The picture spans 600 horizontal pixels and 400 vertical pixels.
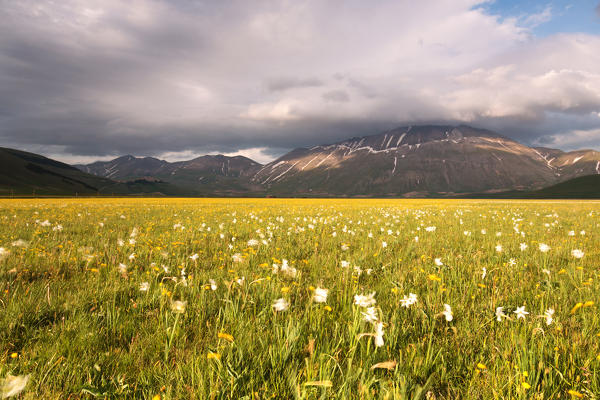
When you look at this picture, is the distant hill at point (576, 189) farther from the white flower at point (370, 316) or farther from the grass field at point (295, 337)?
the white flower at point (370, 316)

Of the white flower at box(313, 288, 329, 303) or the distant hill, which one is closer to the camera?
the white flower at box(313, 288, 329, 303)

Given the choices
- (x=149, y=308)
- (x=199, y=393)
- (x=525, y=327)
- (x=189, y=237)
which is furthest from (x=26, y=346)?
(x=189, y=237)

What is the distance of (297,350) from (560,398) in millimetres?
1750

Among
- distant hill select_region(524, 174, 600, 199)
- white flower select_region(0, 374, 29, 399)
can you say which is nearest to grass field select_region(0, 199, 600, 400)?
white flower select_region(0, 374, 29, 399)

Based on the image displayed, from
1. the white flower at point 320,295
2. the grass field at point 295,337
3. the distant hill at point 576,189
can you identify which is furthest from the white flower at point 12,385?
the distant hill at point 576,189

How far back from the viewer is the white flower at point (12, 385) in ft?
4.85

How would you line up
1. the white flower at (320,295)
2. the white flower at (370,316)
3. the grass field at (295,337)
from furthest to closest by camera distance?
the white flower at (320,295) → the white flower at (370,316) → the grass field at (295,337)

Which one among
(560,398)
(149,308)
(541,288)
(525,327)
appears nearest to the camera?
(560,398)

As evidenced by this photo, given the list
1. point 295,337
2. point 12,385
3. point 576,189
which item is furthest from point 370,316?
point 576,189

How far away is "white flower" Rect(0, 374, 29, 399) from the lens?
4.85 feet

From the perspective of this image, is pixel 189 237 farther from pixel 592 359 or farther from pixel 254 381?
pixel 592 359

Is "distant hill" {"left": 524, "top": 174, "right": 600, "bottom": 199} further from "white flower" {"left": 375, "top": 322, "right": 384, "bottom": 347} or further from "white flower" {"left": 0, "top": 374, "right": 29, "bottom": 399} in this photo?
"white flower" {"left": 0, "top": 374, "right": 29, "bottom": 399}

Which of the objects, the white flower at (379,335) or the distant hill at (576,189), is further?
the distant hill at (576,189)

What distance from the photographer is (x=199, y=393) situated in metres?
1.65
